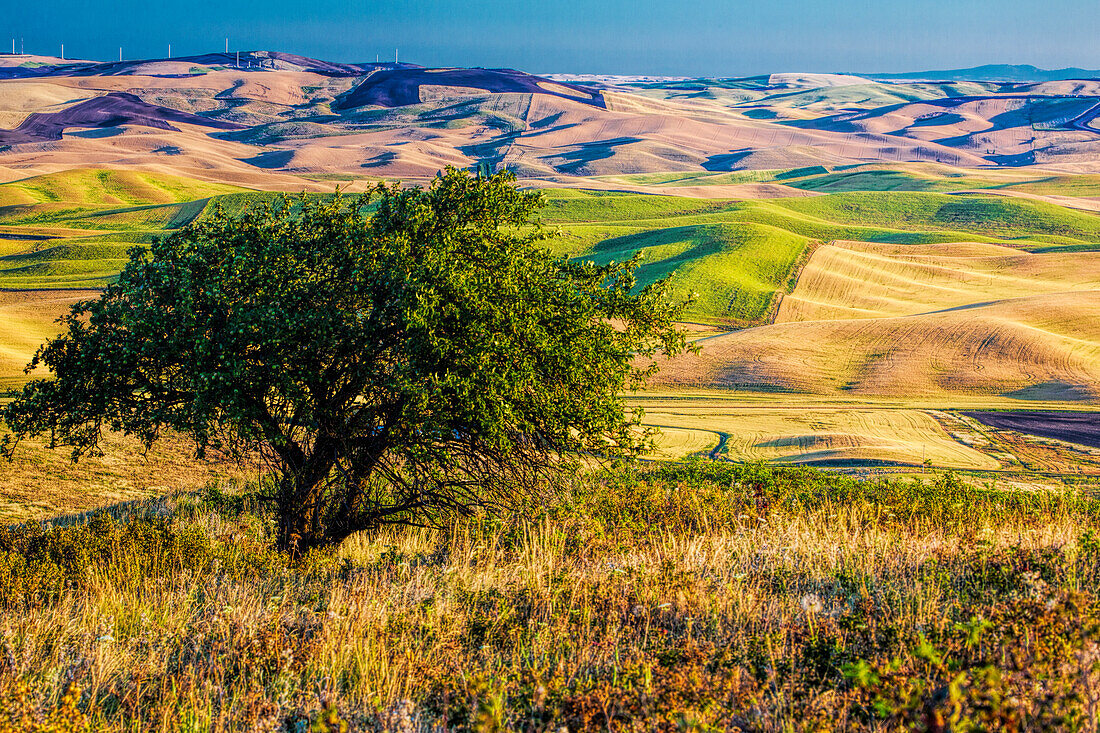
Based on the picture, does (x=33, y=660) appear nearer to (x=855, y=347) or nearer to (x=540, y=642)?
(x=540, y=642)

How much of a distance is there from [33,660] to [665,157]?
584ft

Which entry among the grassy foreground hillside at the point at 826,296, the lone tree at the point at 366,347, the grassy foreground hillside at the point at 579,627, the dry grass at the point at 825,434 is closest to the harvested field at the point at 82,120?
the grassy foreground hillside at the point at 826,296

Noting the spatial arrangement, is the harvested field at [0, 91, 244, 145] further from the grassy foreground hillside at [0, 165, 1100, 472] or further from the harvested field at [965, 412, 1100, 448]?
the harvested field at [965, 412, 1100, 448]

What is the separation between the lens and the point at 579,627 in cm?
650

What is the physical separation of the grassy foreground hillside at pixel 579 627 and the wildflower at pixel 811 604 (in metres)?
0.03

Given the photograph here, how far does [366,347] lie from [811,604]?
621 centimetres

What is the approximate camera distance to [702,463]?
16.9 metres

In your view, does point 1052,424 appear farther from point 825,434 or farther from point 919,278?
point 919,278

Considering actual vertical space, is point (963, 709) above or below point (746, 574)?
above

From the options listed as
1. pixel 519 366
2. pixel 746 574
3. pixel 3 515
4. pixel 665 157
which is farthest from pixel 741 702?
pixel 665 157

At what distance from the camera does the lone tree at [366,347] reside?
10.3 m

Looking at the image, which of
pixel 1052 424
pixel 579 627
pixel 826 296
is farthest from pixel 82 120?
pixel 579 627

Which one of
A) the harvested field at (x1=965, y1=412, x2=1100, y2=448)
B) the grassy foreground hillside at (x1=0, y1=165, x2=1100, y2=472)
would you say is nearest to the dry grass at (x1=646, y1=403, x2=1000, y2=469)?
the grassy foreground hillside at (x1=0, y1=165, x2=1100, y2=472)

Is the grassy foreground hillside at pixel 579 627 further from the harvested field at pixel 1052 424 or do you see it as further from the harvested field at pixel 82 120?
the harvested field at pixel 82 120
